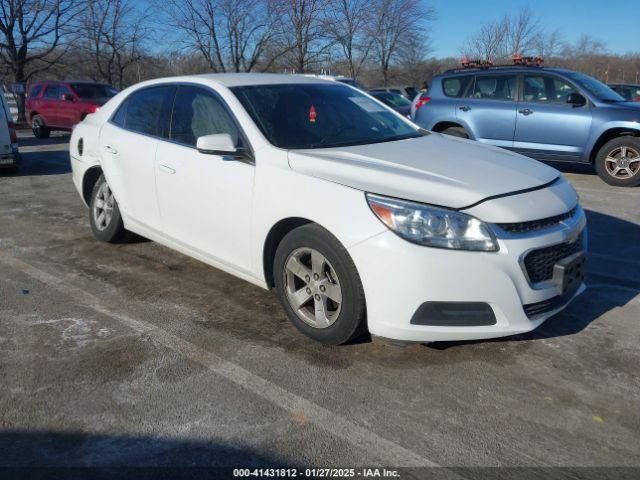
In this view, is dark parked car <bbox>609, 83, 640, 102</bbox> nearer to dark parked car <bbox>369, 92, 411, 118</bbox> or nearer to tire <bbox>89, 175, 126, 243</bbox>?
dark parked car <bbox>369, 92, 411, 118</bbox>

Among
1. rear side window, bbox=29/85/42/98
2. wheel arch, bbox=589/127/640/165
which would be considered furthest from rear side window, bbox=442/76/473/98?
rear side window, bbox=29/85/42/98

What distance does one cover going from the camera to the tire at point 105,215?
206 inches

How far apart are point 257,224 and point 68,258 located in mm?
2498

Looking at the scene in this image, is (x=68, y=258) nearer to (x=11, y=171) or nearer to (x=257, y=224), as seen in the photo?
(x=257, y=224)

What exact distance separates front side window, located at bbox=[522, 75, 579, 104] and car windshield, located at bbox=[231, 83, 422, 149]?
5415 mm

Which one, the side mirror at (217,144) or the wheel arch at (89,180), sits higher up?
the side mirror at (217,144)

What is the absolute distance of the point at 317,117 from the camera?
4.10 meters

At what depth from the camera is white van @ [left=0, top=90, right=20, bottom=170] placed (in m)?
9.80

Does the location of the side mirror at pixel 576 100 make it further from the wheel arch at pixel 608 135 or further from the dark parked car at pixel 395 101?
the dark parked car at pixel 395 101

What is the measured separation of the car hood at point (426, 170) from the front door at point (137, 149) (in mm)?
1553

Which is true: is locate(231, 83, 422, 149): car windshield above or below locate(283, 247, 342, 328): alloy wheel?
above

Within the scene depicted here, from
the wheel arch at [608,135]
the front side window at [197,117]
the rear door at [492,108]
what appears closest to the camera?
the front side window at [197,117]

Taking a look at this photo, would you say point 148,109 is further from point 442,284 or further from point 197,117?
point 442,284

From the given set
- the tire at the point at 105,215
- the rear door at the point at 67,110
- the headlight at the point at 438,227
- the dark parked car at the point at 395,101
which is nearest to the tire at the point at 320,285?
the headlight at the point at 438,227
